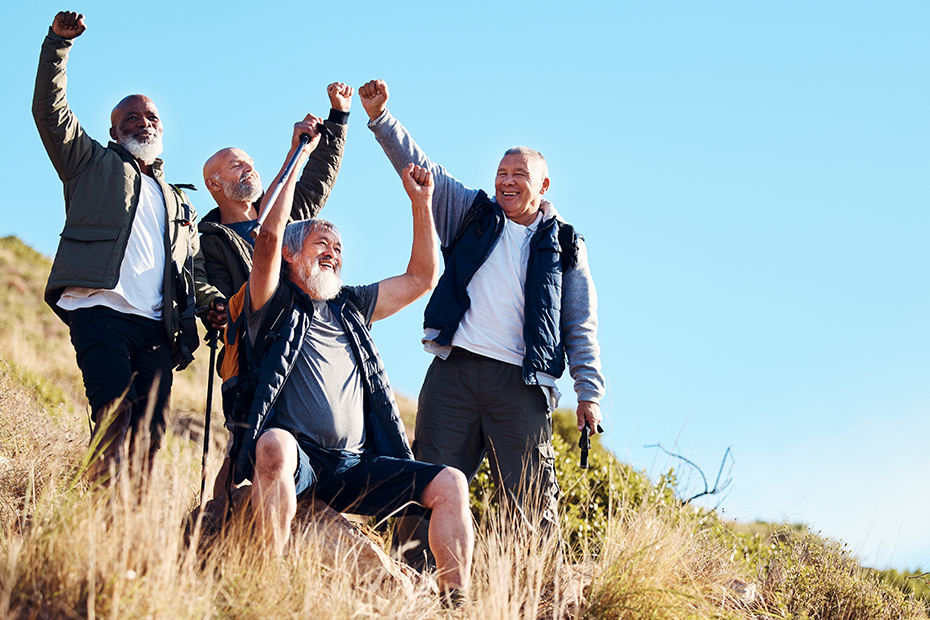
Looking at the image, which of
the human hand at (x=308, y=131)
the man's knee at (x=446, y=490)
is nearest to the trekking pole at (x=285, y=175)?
the human hand at (x=308, y=131)

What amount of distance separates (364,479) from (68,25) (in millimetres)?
2673

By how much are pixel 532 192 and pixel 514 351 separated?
97cm

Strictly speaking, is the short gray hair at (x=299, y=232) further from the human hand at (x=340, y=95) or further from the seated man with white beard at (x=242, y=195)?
the human hand at (x=340, y=95)

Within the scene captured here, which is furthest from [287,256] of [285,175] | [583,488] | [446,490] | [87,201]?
[583,488]

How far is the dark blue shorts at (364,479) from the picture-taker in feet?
12.7

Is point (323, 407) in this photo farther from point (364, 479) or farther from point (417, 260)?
point (417, 260)

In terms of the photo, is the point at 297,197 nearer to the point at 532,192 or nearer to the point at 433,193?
the point at 433,193

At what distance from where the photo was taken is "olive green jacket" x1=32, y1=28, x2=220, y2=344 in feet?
14.1

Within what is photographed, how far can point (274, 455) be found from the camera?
366 cm

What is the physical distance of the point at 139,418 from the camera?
4156mm

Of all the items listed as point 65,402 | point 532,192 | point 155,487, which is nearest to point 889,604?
point 532,192

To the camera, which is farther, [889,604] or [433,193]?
[889,604]

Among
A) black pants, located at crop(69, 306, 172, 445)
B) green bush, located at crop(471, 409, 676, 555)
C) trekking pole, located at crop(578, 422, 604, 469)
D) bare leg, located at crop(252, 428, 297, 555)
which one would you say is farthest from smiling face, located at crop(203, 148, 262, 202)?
green bush, located at crop(471, 409, 676, 555)

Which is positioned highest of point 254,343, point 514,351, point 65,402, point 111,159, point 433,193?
point 433,193
